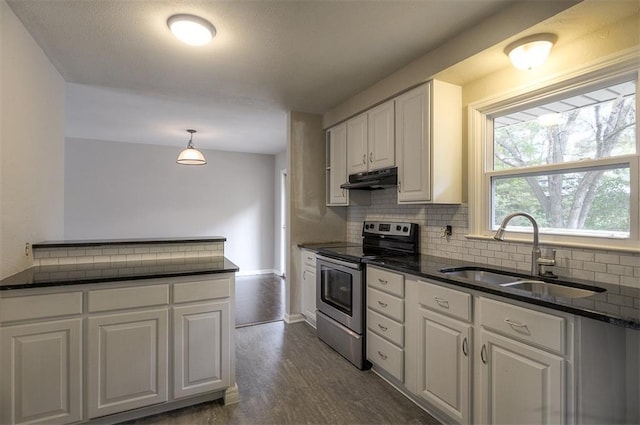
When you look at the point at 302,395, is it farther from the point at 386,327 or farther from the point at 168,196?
the point at 168,196

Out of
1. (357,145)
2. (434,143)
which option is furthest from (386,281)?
(357,145)

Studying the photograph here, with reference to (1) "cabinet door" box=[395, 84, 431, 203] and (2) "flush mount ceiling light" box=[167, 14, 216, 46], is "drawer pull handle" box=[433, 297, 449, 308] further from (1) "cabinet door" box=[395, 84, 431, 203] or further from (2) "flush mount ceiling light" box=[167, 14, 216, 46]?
(2) "flush mount ceiling light" box=[167, 14, 216, 46]

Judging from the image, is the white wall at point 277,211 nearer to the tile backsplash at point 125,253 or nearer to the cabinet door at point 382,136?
the cabinet door at point 382,136

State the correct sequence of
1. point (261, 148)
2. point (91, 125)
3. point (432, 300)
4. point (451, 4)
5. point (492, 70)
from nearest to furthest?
point (451, 4) → point (432, 300) → point (492, 70) → point (91, 125) → point (261, 148)

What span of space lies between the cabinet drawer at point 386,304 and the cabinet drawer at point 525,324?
0.62m

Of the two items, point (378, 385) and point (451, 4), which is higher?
point (451, 4)

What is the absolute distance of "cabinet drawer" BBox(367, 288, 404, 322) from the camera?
84.1 inches

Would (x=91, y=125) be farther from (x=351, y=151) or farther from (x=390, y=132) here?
(x=390, y=132)

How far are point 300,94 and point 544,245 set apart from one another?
2.44 metres

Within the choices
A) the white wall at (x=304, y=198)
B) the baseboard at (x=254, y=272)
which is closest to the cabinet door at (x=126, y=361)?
the white wall at (x=304, y=198)

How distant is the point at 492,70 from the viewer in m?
2.18

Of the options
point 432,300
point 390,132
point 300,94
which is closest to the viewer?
point 432,300

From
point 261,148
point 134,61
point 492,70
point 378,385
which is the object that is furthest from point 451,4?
point 261,148

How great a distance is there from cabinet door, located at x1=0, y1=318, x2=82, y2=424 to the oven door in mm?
1816
